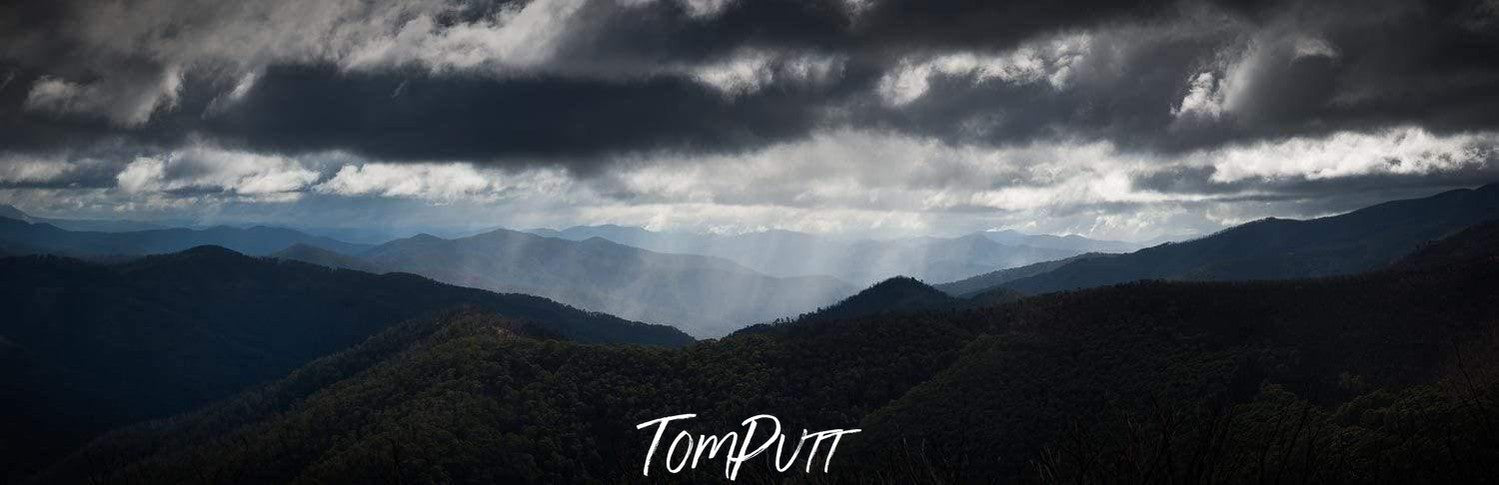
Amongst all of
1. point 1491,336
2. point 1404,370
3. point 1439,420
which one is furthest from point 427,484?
point 1491,336

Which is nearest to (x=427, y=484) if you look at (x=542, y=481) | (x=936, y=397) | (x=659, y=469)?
(x=542, y=481)

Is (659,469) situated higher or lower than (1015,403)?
higher

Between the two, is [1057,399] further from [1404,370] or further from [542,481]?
[542,481]

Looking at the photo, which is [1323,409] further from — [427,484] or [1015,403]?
Result: [427,484]

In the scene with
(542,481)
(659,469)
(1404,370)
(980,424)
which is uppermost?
(659,469)

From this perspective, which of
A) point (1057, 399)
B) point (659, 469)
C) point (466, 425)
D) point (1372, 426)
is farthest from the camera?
point (466, 425)

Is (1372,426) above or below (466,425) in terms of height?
above

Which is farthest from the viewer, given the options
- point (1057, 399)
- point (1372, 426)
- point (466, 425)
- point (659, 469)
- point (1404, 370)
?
point (466, 425)

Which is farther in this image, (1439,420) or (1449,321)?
(1449,321)

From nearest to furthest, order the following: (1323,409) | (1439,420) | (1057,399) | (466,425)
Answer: (1439,420) < (1323,409) < (1057,399) < (466,425)
